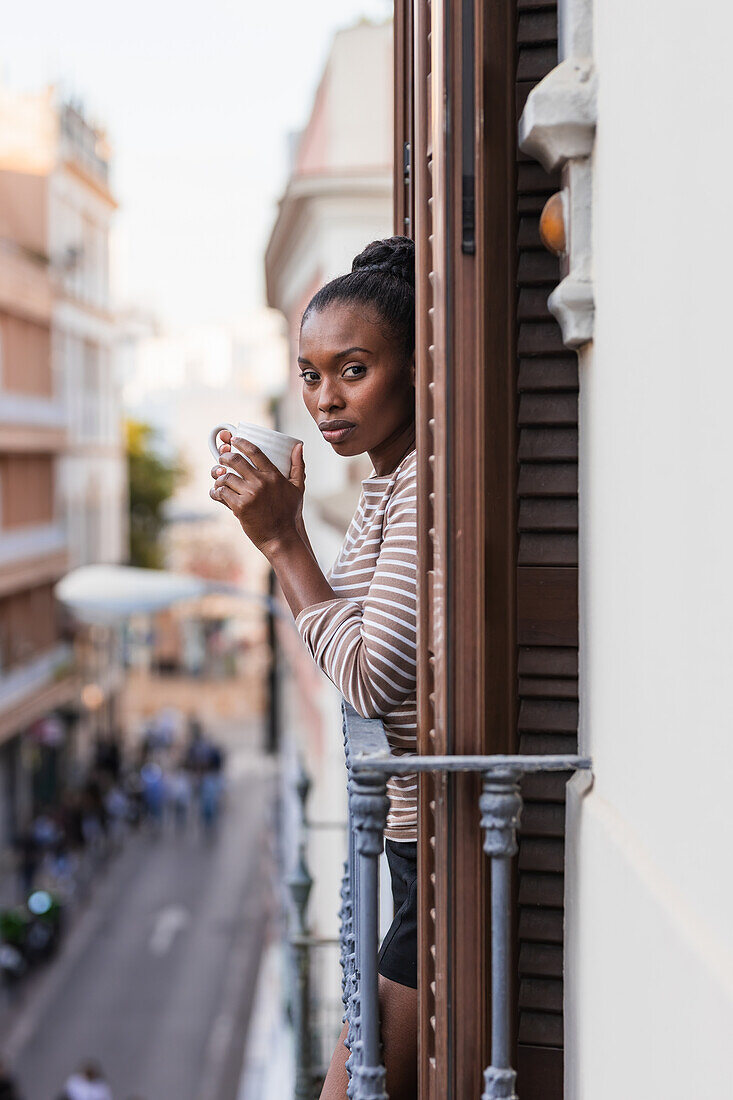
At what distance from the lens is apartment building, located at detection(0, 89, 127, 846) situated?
2803 cm

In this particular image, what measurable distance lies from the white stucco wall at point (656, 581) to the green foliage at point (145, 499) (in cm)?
3985

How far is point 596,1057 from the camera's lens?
232 cm

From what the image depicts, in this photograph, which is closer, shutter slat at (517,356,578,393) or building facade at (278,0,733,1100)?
building facade at (278,0,733,1100)

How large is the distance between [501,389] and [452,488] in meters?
0.20

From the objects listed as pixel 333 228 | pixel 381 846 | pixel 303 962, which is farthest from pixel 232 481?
pixel 333 228

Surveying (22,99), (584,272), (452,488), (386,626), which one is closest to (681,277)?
(584,272)

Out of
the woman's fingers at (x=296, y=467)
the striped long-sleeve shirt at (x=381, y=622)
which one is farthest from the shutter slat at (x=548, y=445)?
the woman's fingers at (x=296, y=467)

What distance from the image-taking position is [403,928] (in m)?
2.72

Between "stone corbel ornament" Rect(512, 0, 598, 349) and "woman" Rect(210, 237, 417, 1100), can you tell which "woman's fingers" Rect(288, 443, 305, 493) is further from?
"stone corbel ornament" Rect(512, 0, 598, 349)

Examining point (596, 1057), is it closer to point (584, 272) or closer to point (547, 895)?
point (547, 895)

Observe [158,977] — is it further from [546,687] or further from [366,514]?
[546,687]

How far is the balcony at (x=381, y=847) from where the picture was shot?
7.46 ft

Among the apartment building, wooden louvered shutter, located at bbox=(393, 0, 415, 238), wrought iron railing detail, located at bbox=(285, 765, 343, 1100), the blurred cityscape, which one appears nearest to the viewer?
wooden louvered shutter, located at bbox=(393, 0, 415, 238)

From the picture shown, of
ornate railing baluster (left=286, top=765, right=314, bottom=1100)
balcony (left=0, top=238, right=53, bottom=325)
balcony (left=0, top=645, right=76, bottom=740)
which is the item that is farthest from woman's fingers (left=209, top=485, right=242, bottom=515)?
balcony (left=0, top=238, right=53, bottom=325)
